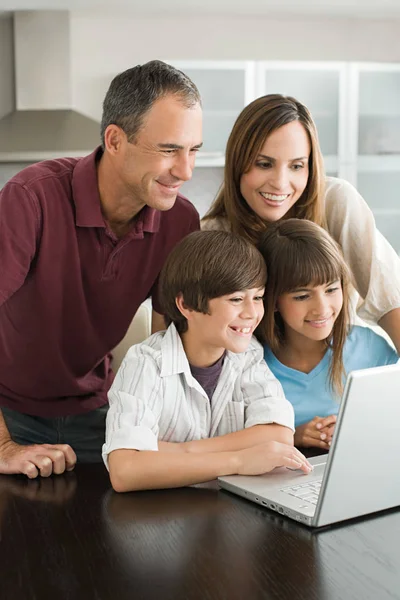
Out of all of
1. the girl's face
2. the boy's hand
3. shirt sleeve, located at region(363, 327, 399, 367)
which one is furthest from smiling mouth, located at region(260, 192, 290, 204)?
the boy's hand

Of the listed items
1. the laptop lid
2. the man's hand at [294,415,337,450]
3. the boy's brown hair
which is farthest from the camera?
the man's hand at [294,415,337,450]

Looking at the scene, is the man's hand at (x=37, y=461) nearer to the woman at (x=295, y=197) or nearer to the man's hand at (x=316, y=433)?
the man's hand at (x=316, y=433)

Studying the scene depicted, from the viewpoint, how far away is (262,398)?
1429mm

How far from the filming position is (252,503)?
1.18 metres

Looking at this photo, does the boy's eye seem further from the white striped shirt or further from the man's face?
the man's face

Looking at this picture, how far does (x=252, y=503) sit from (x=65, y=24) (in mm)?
4588

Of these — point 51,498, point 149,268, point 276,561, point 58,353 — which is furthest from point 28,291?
point 276,561

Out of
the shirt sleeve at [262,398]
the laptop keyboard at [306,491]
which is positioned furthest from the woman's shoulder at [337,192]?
the laptop keyboard at [306,491]

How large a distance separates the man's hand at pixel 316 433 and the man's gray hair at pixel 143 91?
65 cm

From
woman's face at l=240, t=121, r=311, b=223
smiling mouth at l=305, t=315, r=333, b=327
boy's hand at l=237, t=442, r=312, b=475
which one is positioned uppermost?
woman's face at l=240, t=121, r=311, b=223

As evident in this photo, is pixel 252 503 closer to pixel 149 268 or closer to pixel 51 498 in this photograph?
pixel 51 498

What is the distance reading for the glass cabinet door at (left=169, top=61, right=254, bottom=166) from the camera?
5301 mm

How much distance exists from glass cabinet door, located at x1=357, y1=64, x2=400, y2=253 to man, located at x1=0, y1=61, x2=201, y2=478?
3948 millimetres

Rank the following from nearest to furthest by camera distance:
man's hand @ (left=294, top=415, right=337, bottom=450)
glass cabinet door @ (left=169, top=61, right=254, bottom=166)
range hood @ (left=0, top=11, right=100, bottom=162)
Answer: man's hand @ (left=294, top=415, right=337, bottom=450)
range hood @ (left=0, top=11, right=100, bottom=162)
glass cabinet door @ (left=169, top=61, right=254, bottom=166)
